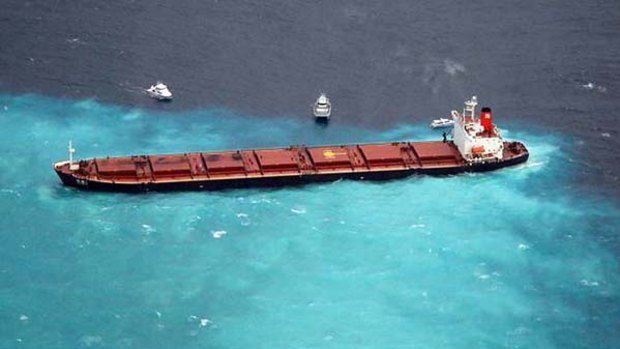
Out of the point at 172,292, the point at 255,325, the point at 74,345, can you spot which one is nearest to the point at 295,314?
the point at 255,325

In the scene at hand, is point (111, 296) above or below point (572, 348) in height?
above

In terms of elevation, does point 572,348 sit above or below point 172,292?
below

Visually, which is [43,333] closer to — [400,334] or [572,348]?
[400,334]

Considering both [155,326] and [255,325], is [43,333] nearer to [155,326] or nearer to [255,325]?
[155,326]

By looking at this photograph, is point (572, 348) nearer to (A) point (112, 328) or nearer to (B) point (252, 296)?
(B) point (252, 296)

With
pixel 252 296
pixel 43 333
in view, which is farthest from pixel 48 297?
pixel 252 296

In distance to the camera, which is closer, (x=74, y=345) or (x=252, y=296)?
(x=74, y=345)

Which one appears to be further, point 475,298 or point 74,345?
point 475,298

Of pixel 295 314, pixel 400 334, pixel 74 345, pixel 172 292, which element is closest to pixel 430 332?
pixel 400 334
